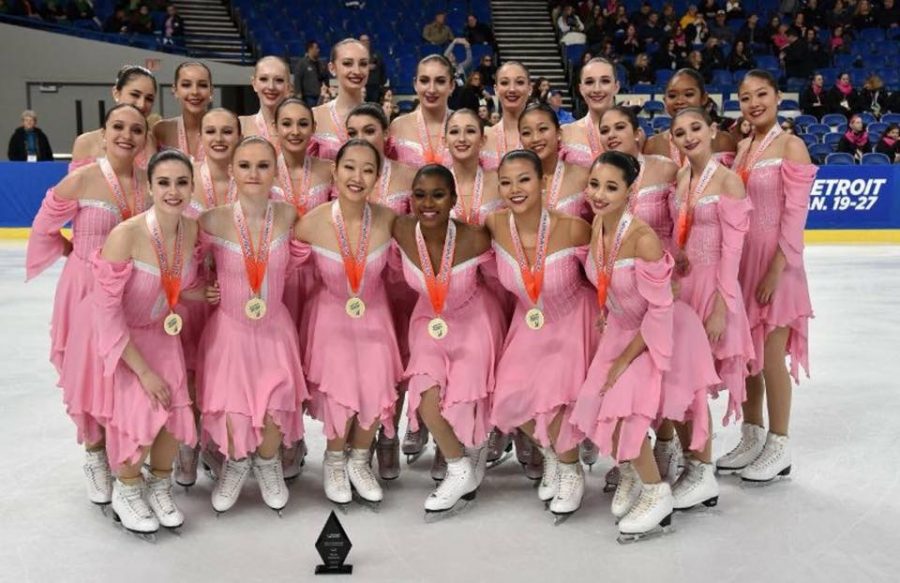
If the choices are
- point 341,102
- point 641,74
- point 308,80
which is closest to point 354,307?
point 341,102

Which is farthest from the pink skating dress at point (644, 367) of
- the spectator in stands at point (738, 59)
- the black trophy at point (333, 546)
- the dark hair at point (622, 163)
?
the spectator in stands at point (738, 59)

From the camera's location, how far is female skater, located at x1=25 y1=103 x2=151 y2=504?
12.0ft

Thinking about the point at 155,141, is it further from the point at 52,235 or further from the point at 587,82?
the point at 587,82

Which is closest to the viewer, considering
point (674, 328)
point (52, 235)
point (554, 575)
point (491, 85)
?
point (554, 575)

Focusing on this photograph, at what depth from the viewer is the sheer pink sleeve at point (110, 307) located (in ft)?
11.1

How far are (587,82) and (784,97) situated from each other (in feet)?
38.5

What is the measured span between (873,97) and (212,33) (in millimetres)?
10651

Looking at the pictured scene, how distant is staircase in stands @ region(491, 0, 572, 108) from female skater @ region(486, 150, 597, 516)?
1308cm

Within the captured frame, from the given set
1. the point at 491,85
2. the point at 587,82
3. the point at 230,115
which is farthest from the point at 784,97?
the point at 230,115

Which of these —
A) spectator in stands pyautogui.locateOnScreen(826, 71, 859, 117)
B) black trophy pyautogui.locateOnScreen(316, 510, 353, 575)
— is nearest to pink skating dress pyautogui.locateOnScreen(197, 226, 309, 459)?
black trophy pyautogui.locateOnScreen(316, 510, 353, 575)

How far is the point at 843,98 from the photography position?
46.4ft

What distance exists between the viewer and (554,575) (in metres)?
3.24

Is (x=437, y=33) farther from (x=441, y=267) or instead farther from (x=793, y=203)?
(x=441, y=267)

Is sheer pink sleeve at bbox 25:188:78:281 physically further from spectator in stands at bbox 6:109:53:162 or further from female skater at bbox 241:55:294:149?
spectator in stands at bbox 6:109:53:162
